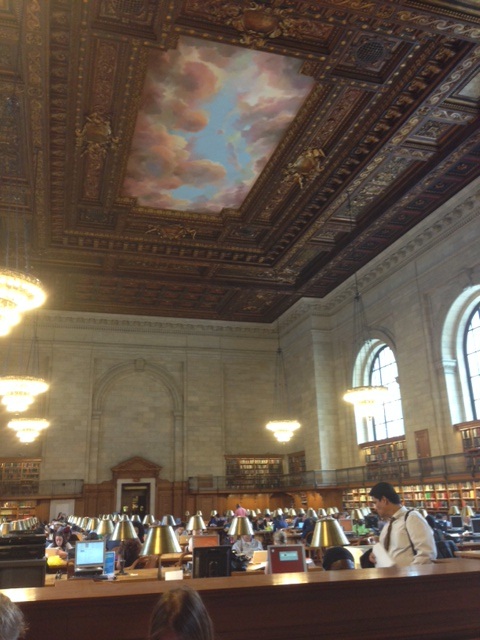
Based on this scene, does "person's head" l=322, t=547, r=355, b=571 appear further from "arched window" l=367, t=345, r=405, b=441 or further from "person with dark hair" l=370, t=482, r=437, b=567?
"arched window" l=367, t=345, r=405, b=441

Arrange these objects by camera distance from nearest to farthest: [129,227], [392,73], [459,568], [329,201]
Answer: [459,568], [392,73], [329,201], [129,227]

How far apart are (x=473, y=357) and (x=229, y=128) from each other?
26.5 feet

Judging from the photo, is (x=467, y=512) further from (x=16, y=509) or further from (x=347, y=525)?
(x=16, y=509)

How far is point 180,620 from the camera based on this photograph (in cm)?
140

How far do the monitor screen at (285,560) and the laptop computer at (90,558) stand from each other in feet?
8.84

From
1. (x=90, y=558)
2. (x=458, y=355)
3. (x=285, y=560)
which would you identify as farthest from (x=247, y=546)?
(x=458, y=355)

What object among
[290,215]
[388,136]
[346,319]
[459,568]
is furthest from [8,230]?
[459,568]

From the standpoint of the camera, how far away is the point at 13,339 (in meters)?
19.8

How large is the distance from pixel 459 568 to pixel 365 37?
7840 mm

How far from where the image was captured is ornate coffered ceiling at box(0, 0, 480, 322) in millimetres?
7980

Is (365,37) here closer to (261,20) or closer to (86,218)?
(261,20)

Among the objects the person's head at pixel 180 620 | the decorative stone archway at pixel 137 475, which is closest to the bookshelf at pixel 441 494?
the decorative stone archway at pixel 137 475

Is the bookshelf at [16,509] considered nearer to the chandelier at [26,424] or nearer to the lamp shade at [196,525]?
the chandelier at [26,424]

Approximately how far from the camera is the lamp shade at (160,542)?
14.4 feet
